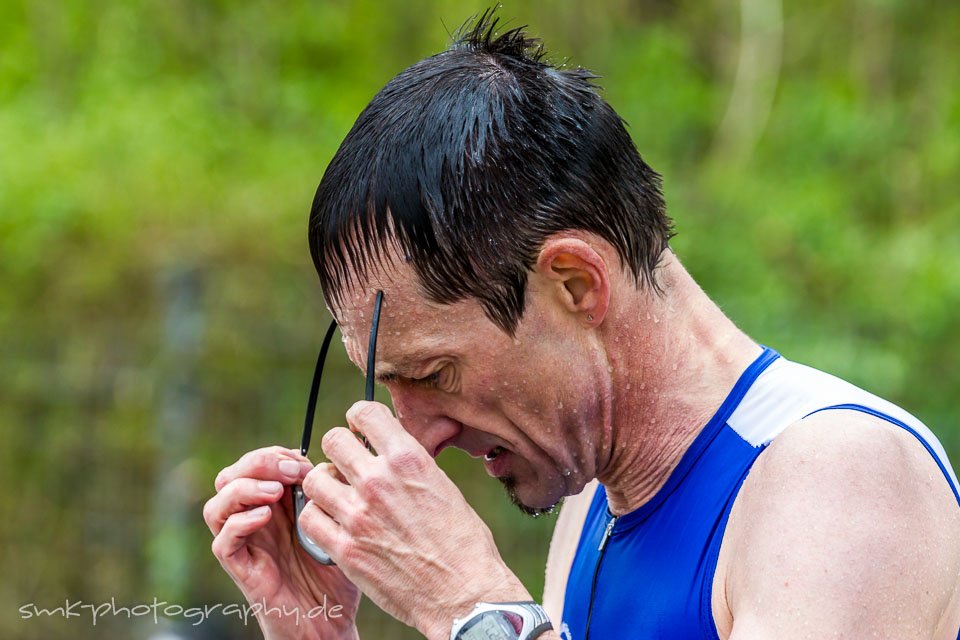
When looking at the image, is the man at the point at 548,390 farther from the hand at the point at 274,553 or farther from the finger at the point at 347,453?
the hand at the point at 274,553

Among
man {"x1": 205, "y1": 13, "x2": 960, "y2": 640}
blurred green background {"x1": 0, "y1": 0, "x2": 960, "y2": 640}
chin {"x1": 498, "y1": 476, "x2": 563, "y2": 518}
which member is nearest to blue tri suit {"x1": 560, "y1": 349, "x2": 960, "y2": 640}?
man {"x1": 205, "y1": 13, "x2": 960, "y2": 640}

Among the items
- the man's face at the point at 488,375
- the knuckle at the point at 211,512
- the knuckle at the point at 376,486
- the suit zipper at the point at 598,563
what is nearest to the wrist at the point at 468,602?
the knuckle at the point at 376,486

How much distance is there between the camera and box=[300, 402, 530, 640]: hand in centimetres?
194

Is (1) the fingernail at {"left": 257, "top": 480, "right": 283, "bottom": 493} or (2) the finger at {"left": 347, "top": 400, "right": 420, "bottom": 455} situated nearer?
(2) the finger at {"left": 347, "top": 400, "right": 420, "bottom": 455}

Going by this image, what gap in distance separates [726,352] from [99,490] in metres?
5.00

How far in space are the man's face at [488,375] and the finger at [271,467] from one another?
0.32 meters

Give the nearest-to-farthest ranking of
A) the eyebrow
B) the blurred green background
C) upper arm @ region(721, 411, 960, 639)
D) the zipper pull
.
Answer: upper arm @ region(721, 411, 960, 639)
the eyebrow
the zipper pull
the blurred green background

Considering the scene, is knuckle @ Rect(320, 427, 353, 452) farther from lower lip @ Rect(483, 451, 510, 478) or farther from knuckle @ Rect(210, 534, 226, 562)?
knuckle @ Rect(210, 534, 226, 562)

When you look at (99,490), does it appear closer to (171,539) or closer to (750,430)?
(171,539)

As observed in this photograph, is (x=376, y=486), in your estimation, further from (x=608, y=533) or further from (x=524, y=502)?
(x=608, y=533)

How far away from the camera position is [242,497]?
2396 mm

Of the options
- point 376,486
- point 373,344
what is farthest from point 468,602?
point 373,344

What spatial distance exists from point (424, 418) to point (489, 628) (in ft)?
1.59

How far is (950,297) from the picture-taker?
705 cm
